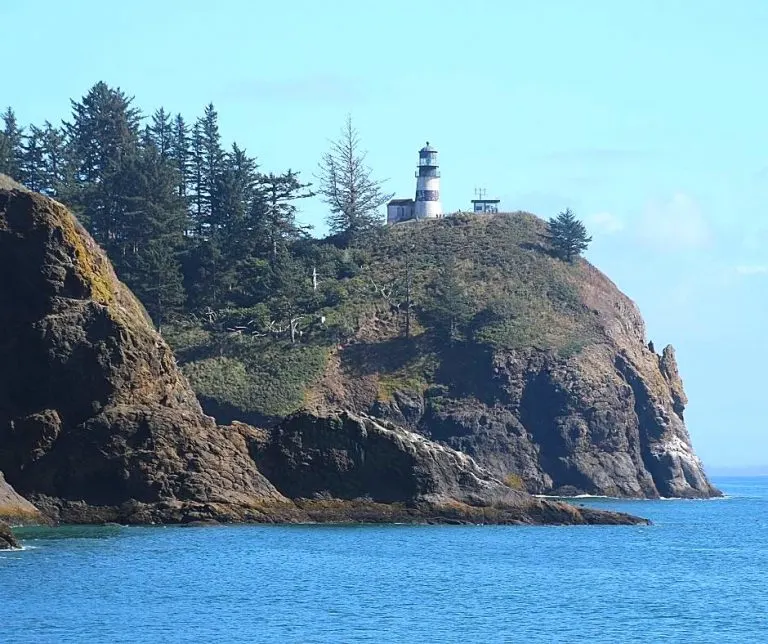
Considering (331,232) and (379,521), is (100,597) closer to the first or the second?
(379,521)

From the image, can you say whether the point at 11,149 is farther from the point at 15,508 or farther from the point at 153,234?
the point at 15,508

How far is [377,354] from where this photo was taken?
393 ft

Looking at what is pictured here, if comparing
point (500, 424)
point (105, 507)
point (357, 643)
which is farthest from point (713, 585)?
point (500, 424)

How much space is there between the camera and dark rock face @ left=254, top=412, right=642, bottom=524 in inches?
3221

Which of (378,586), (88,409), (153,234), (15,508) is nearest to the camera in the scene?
(378,586)

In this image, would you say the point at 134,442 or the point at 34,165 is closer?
the point at 134,442

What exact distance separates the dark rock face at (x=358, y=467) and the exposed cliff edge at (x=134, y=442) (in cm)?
7

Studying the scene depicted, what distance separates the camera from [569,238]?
456 ft

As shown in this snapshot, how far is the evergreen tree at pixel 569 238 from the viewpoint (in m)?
139

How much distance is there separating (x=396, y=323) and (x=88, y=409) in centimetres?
4745

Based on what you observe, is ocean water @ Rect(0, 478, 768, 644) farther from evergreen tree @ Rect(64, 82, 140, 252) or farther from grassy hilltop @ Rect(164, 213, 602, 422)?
evergreen tree @ Rect(64, 82, 140, 252)

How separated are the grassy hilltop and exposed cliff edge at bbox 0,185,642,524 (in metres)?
28.1

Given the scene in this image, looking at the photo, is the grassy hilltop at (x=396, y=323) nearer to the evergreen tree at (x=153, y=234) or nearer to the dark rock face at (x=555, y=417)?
the dark rock face at (x=555, y=417)

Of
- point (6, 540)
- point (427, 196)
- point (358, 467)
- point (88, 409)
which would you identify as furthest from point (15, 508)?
point (427, 196)
